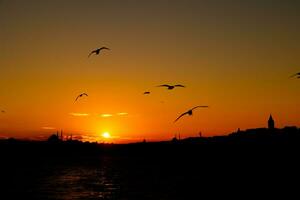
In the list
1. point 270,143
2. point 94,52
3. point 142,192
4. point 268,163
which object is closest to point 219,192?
point 142,192

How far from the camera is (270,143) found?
18500 cm

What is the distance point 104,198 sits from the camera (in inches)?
2530

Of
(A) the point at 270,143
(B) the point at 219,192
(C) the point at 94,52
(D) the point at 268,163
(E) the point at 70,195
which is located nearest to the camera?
(C) the point at 94,52

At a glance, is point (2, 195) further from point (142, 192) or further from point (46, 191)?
point (142, 192)

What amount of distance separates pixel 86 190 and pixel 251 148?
130714 mm

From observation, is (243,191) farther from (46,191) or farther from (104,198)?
(46,191)

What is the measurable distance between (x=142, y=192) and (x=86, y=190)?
34.9 feet

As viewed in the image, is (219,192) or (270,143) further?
(270,143)

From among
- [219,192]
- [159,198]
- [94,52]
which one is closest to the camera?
[94,52]

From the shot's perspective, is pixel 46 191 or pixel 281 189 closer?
pixel 46 191

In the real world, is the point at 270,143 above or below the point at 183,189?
above

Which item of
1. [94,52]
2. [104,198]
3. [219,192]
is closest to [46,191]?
[104,198]

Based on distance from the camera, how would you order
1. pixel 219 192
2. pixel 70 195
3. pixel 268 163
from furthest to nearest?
pixel 268 163, pixel 219 192, pixel 70 195

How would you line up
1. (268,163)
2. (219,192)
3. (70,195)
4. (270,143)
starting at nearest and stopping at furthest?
(70,195) → (219,192) → (268,163) → (270,143)
